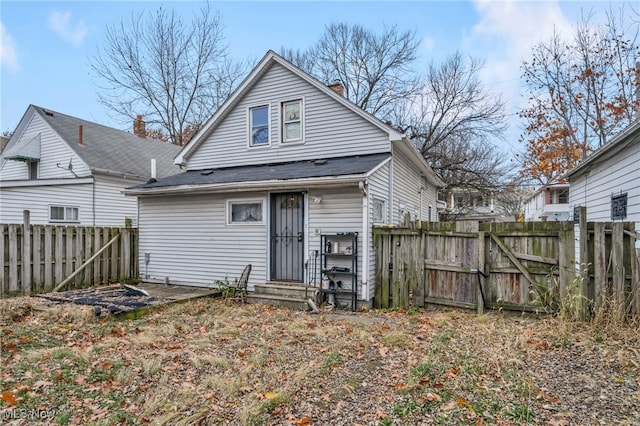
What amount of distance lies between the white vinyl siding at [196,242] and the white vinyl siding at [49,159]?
21.6ft

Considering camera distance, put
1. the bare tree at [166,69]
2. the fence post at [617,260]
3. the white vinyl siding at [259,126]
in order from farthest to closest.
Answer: the bare tree at [166,69], the white vinyl siding at [259,126], the fence post at [617,260]

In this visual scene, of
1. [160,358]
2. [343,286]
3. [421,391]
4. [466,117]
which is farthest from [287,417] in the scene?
[466,117]

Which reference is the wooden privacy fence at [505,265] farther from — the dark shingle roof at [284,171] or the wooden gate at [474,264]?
the dark shingle roof at [284,171]

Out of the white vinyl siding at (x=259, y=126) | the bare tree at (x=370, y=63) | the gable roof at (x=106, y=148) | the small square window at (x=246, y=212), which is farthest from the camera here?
the bare tree at (x=370, y=63)

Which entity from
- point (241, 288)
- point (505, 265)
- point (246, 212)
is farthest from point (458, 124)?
point (241, 288)

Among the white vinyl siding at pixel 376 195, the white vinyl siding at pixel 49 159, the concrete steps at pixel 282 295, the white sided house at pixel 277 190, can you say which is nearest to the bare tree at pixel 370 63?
the white sided house at pixel 277 190

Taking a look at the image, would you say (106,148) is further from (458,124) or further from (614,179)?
(614,179)

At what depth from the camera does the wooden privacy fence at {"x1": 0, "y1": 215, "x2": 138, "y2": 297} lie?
7.82m

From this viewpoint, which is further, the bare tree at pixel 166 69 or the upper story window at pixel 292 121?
the bare tree at pixel 166 69

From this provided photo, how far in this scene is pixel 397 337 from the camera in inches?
197

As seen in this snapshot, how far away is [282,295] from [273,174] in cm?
288

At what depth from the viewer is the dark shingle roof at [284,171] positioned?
25.6 ft

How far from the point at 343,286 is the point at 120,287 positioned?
5449 mm

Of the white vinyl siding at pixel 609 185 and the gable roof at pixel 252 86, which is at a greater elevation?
the gable roof at pixel 252 86
